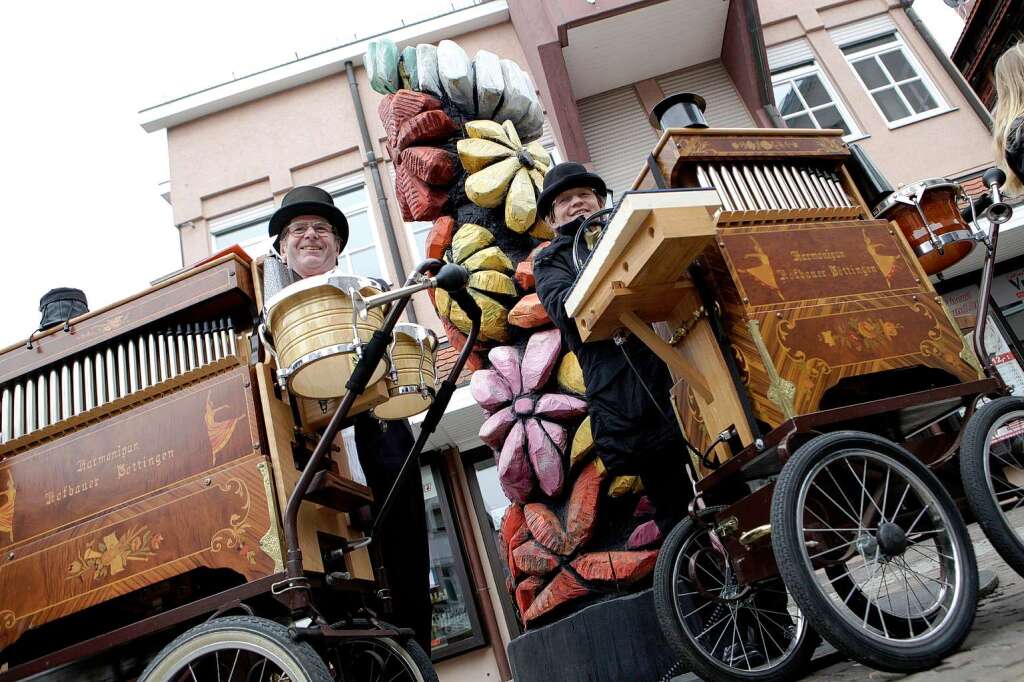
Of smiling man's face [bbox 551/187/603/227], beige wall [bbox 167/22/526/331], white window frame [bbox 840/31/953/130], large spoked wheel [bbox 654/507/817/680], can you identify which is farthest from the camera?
beige wall [bbox 167/22/526/331]

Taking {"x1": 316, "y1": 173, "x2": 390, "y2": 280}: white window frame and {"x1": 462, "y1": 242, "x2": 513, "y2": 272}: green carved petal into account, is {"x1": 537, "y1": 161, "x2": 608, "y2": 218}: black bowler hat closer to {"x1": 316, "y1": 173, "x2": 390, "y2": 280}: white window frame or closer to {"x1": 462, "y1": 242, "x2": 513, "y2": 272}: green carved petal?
{"x1": 462, "y1": 242, "x2": 513, "y2": 272}: green carved petal

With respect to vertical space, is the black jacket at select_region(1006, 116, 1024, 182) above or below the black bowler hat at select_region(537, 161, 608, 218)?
below

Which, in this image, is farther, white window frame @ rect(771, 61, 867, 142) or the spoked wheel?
white window frame @ rect(771, 61, 867, 142)

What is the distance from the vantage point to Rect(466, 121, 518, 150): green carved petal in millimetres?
4137

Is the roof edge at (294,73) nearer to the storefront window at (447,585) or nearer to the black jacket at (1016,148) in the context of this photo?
the storefront window at (447,585)

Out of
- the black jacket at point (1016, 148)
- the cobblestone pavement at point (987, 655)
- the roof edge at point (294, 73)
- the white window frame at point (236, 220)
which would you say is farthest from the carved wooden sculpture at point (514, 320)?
the roof edge at point (294, 73)

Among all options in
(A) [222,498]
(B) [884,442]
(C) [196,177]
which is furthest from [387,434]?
(C) [196,177]

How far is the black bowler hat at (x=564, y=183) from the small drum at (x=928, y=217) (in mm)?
1119

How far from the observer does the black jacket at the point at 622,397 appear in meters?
2.68

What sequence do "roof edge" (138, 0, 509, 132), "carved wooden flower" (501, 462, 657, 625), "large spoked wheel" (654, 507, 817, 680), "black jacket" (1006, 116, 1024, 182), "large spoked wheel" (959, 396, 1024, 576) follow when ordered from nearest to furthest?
"large spoked wheel" (959, 396, 1024, 576) → "large spoked wheel" (654, 507, 817, 680) → "carved wooden flower" (501, 462, 657, 625) → "black jacket" (1006, 116, 1024, 182) → "roof edge" (138, 0, 509, 132)

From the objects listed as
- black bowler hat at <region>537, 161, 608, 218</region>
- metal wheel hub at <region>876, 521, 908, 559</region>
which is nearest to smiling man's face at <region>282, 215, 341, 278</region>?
black bowler hat at <region>537, 161, 608, 218</region>

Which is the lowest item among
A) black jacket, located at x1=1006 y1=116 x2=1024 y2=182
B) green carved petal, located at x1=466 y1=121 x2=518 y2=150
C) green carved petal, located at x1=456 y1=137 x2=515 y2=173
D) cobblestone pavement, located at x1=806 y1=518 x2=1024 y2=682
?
cobblestone pavement, located at x1=806 y1=518 x2=1024 y2=682

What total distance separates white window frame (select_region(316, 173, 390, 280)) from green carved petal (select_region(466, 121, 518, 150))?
473 centimetres

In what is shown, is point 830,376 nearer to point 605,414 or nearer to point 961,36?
point 605,414
